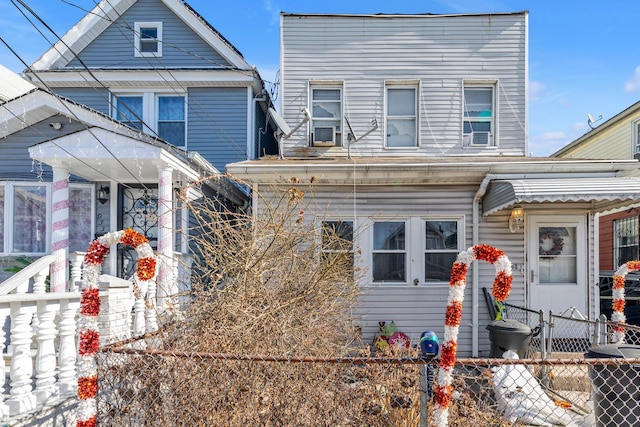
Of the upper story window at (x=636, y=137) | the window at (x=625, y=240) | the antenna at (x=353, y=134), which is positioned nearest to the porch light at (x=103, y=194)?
the antenna at (x=353, y=134)

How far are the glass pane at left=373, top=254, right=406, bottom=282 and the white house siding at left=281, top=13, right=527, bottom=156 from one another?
276cm

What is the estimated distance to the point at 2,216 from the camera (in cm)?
823

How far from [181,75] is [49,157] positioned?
4.28 metres

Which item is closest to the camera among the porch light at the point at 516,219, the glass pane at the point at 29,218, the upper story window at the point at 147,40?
the porch light at the point at 516,219

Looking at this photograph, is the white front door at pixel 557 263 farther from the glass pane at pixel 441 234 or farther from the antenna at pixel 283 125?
the antenna at pixel 283 125

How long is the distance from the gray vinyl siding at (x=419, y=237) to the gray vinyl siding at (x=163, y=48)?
16.2 ft

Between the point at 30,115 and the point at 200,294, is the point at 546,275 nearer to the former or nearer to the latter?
the point at 200,294

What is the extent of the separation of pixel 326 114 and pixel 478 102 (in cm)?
358

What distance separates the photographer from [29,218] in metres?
8.29

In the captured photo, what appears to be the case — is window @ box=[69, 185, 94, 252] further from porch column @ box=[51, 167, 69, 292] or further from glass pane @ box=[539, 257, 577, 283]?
glass pane @ box=[539, 257, 577, 283]

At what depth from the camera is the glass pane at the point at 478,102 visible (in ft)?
31.2

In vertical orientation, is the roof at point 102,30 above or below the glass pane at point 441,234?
above

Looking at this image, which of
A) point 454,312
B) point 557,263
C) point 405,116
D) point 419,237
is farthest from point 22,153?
point 557,263

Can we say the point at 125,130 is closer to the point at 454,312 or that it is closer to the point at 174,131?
the point at 174,131
